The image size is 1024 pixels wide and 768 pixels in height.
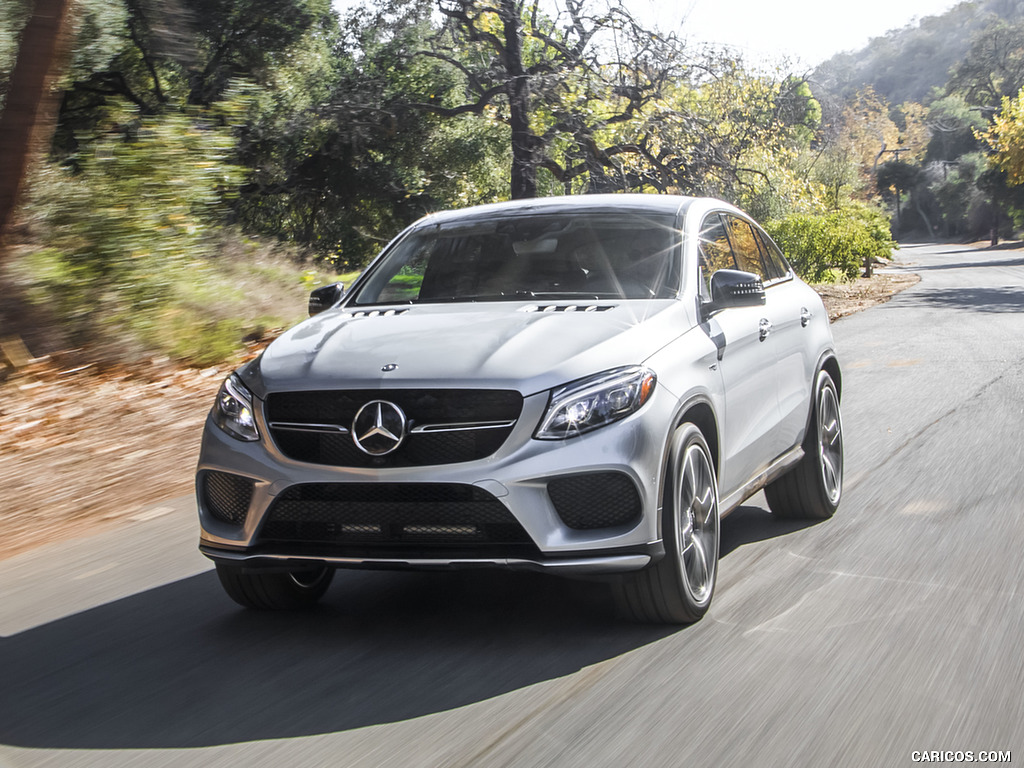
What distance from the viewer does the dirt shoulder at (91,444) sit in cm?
735

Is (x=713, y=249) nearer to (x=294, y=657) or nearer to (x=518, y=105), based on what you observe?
(x=294, y=657)

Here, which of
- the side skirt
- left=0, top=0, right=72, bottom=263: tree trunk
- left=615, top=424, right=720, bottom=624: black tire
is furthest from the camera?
left=0, top=0, right=72, bottom=263: tree trunk

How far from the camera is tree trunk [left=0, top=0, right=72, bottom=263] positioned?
10.3m

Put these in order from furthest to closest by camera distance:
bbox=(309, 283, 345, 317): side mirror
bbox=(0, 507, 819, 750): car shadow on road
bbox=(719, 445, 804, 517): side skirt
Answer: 1. bbox=(309, 283, 345, 317): side mirror
2. bbox=(719, 445, 804, 517): side skirt
3. bbox=(0, 507, 819, 750): car shadow on road

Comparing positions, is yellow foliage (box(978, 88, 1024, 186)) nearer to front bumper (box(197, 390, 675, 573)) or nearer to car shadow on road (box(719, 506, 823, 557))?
car shadow on road (box(719, 506, 823, 557))

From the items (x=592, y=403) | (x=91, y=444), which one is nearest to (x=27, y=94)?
(x=91, y=444)

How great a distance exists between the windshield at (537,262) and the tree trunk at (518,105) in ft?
48.4

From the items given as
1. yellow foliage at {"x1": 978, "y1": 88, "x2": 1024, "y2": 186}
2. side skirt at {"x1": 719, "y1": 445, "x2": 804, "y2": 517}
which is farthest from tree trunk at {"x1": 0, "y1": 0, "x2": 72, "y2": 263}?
yellow foliage at {"x1": 978, "y1": 88, "x2": 1024, "y2": 186}

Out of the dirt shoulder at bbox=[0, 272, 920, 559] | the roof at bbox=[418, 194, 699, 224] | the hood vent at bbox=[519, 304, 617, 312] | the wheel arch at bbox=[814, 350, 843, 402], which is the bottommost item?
the dirt shoulder at bbox=[0, 272, 920, 559]

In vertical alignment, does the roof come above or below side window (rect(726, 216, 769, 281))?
above

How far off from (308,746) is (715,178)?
783 inches

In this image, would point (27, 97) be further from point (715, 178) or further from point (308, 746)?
point (715, 178)

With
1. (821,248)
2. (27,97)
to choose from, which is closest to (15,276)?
(27,97)

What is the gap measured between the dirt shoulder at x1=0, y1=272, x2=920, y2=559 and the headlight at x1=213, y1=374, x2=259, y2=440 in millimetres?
2564
